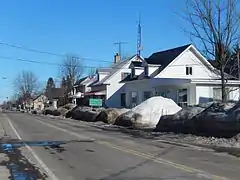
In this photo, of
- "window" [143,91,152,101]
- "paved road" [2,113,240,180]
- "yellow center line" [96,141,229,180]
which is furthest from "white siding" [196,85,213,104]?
"yellow center line" [96,141,229,180]

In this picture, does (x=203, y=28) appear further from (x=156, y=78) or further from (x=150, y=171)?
(x=156, y=78)

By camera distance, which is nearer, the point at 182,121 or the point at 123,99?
Result: the point at 182,121

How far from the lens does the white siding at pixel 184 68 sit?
53281 mm

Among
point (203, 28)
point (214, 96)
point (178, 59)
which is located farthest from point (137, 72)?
point (203, 28)

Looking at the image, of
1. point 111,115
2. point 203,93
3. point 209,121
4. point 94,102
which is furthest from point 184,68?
point 209,121

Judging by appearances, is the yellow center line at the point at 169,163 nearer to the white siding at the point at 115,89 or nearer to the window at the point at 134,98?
the window at the point at 134,98

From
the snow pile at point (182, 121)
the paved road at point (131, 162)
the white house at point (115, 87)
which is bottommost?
the paved road at point (131, 162)

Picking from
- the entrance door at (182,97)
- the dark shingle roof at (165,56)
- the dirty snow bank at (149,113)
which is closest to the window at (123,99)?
the dark shingle roof at (165,56)

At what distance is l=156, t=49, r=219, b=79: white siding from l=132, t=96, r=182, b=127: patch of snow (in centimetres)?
1789

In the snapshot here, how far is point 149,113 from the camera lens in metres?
34.2

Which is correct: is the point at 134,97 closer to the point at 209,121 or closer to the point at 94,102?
the point at 94,102

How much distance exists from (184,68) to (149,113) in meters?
20.8

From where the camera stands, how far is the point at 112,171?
457 inches

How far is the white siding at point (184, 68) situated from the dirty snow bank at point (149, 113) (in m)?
17.9
